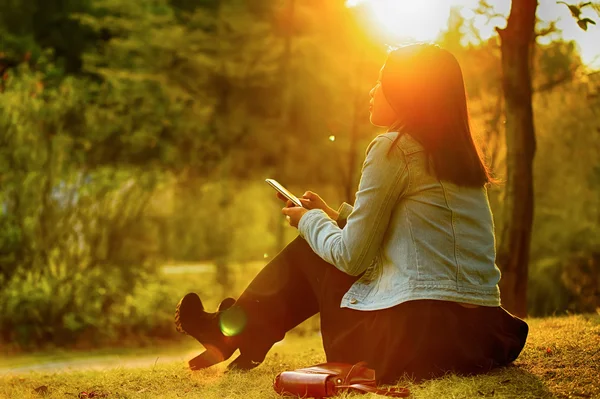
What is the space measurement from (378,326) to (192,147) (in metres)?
12.1

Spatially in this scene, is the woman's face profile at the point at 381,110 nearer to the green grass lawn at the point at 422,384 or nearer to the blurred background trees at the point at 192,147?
the green grass lawn at the point at 422,384

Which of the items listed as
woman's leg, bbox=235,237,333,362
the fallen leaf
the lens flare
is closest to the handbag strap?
woman's leg, bbox=235,237,333,362

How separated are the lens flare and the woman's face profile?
1071 mm

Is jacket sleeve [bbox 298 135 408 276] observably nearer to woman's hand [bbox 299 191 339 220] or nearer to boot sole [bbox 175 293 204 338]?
woman's hand [bbox 299 191 339 220]

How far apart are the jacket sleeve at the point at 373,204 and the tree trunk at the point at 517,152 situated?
2.82m

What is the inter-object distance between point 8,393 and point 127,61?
38.3 feet

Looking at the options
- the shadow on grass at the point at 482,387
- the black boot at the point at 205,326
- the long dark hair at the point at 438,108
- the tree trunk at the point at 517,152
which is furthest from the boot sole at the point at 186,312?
the tree trunk at the point at 517,152

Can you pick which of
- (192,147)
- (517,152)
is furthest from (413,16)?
(192,147)

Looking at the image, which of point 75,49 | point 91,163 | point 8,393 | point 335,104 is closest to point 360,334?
point 8,393

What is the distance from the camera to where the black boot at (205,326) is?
371 cm

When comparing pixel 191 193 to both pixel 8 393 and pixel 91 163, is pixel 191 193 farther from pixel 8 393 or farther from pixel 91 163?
pixel 8 393

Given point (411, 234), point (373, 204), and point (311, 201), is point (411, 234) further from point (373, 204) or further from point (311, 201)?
point (311, 201)

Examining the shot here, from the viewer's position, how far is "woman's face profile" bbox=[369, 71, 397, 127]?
10.7 feet

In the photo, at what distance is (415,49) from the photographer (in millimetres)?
3129
